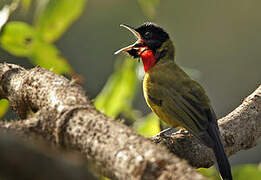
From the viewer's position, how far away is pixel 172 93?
3287 millimetres

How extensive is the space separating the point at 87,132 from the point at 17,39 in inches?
30.1

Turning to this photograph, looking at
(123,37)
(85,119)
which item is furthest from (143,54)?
(123,37)

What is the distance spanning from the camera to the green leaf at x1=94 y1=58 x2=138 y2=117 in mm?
2070

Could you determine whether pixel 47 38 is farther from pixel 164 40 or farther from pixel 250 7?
pixel 250 7

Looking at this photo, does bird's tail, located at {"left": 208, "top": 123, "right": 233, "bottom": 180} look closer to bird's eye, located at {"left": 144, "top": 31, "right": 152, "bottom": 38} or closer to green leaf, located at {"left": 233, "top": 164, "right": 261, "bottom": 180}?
green leaf, located at {"left": 233, "top": 164, "right": 261, "bottom": 180}

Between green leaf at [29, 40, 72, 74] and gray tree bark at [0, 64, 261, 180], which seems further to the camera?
green leaf at [29, 40, 72, 74]

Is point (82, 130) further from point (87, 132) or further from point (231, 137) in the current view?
point (231, 137)

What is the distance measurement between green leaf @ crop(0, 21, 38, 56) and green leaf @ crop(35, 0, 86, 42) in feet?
0.21

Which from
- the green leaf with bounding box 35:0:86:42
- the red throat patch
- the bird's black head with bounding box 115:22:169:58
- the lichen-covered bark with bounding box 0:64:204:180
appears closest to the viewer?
the lichen-covered bark with bounding box 0:64:204:180

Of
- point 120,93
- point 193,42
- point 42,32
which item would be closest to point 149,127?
point 120,93

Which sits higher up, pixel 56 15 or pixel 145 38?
pixel 56 15

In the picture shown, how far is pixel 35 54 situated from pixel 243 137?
1.18 meters

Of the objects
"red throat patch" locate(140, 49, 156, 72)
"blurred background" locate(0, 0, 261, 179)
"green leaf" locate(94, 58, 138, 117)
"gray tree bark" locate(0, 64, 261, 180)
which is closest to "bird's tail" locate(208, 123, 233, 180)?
"gray tree bark" locate(0, 64, 261, 180)

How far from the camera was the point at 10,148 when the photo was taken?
70 cm
